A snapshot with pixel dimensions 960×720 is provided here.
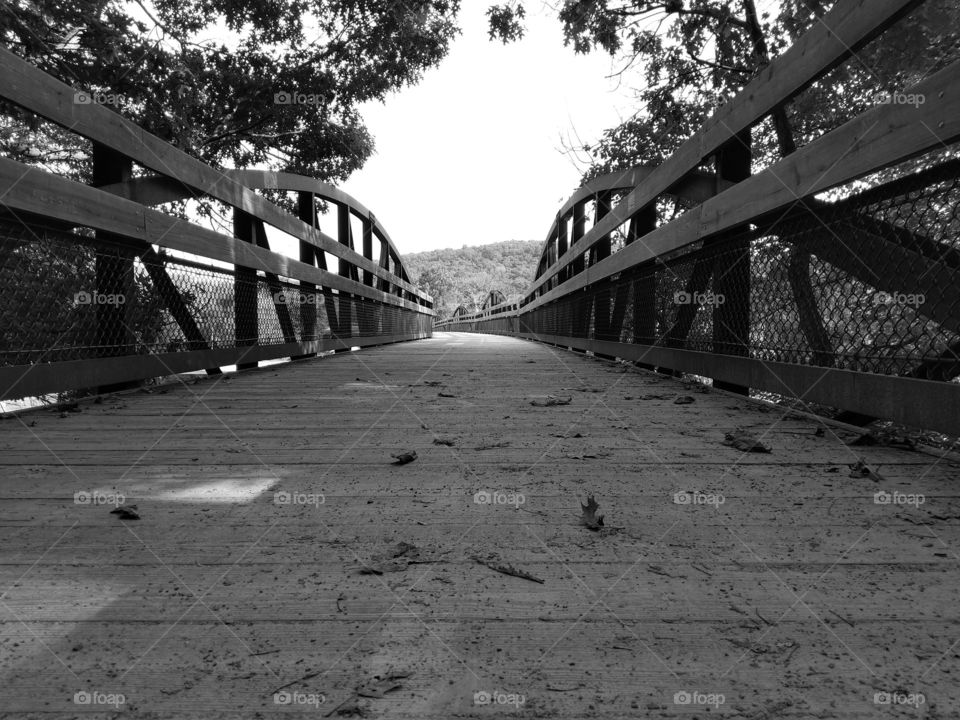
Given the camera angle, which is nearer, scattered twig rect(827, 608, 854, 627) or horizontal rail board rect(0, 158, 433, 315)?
scattered twig rect(827, 608, 854, 627)

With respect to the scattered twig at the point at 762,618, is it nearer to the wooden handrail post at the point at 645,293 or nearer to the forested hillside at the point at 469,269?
the wooden handrail post at the point at 645,293

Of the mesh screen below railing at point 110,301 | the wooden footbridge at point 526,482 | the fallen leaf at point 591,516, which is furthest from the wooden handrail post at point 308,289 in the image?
the fallen leaf at point 591,516

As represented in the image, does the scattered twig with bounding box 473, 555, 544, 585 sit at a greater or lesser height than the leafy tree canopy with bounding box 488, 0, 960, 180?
lesser

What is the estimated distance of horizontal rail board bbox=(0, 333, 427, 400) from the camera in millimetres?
2764

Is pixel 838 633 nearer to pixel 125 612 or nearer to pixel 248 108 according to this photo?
pixel 125 612

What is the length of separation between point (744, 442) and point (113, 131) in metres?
3.50

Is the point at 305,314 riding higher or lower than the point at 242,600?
higher

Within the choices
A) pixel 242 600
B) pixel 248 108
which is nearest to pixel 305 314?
pixel 248 108

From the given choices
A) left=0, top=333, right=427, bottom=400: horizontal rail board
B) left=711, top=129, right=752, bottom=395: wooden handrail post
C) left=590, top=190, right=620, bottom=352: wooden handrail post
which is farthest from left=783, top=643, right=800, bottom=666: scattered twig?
left=590, top=190, right=620, bottom=352: wooden handrail post

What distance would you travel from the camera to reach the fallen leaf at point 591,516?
146cm

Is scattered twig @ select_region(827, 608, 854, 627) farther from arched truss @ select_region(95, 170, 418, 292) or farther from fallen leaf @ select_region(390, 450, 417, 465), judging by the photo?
arched truss @ select_region(95, 170, 418, 292)

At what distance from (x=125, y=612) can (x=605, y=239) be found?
20.6 ft

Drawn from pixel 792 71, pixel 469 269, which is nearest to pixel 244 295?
pixel 792 71

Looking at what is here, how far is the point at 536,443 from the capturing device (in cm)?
236
